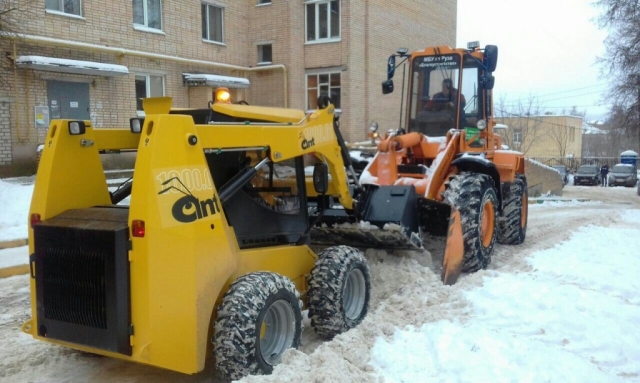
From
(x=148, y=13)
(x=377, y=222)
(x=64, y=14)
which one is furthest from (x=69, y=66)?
(x=377, y=222)

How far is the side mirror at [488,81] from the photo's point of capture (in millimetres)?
8596

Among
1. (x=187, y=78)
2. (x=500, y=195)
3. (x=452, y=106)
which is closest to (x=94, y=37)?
(x=187, y=78)

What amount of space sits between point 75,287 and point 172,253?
2.55 ft

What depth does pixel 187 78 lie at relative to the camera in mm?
19922

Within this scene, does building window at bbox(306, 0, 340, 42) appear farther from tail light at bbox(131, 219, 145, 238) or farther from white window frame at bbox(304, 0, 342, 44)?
tail light at bbox(131, 219, 145, 238)

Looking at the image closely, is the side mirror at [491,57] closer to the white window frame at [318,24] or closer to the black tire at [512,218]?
the black tire at [512,218]

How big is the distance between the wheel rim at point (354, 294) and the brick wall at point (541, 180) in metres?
19.7

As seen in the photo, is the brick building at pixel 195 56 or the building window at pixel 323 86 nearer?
the brick building at pixel 195 56

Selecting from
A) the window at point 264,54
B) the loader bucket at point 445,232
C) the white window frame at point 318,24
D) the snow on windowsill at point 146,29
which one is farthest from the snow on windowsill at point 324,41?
the loader bucket at point 445,232

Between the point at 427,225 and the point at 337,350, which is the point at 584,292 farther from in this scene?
the point at 337,350

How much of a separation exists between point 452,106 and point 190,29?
46.0ft

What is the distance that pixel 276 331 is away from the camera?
14.8ft

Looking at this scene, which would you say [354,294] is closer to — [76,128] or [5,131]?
[76,128]

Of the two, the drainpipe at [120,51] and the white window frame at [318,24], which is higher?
the white window frame at [318,24]
